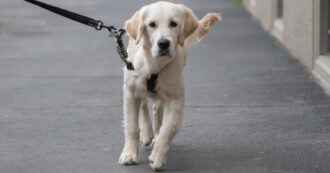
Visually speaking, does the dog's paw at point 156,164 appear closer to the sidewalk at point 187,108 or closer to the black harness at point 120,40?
the sidewalk at point 187,108

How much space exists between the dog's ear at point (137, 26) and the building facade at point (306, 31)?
3862mm

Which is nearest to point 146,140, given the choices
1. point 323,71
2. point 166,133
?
point 166,133

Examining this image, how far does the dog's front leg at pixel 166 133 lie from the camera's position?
7789mm

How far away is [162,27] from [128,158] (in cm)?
118

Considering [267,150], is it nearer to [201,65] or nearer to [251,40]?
[201,65]

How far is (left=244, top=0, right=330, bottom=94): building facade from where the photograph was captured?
464 inches

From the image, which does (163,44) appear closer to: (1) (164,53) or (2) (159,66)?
(1) (164,53)

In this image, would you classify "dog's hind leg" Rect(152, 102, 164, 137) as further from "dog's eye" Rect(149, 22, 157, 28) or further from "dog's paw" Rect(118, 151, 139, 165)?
"dog's eye" Rect(149, 22, 157, 28)

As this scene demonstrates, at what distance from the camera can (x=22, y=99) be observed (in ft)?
36.6

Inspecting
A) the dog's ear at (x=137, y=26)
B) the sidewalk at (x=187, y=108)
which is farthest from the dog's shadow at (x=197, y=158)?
the dog's ear at (x=137, y=26)

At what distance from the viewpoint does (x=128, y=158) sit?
8039mm

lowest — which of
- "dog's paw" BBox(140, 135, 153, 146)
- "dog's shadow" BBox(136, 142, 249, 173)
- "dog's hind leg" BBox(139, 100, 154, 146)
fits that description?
"dog's shadow" BBox(136, 142, 249, 173)

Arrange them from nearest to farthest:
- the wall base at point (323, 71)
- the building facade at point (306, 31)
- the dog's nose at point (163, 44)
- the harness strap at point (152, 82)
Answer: the dog's nose at point (163, 44) < the harness strap at point (152, 82) < the wall base at point (323, 71) < the building facade at point (306, 31)

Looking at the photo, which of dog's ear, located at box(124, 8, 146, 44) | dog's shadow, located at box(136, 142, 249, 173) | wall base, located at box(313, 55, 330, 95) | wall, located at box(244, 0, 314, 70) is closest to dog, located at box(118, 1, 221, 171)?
dog's ear, located at box(124, 8, 146, 44)
